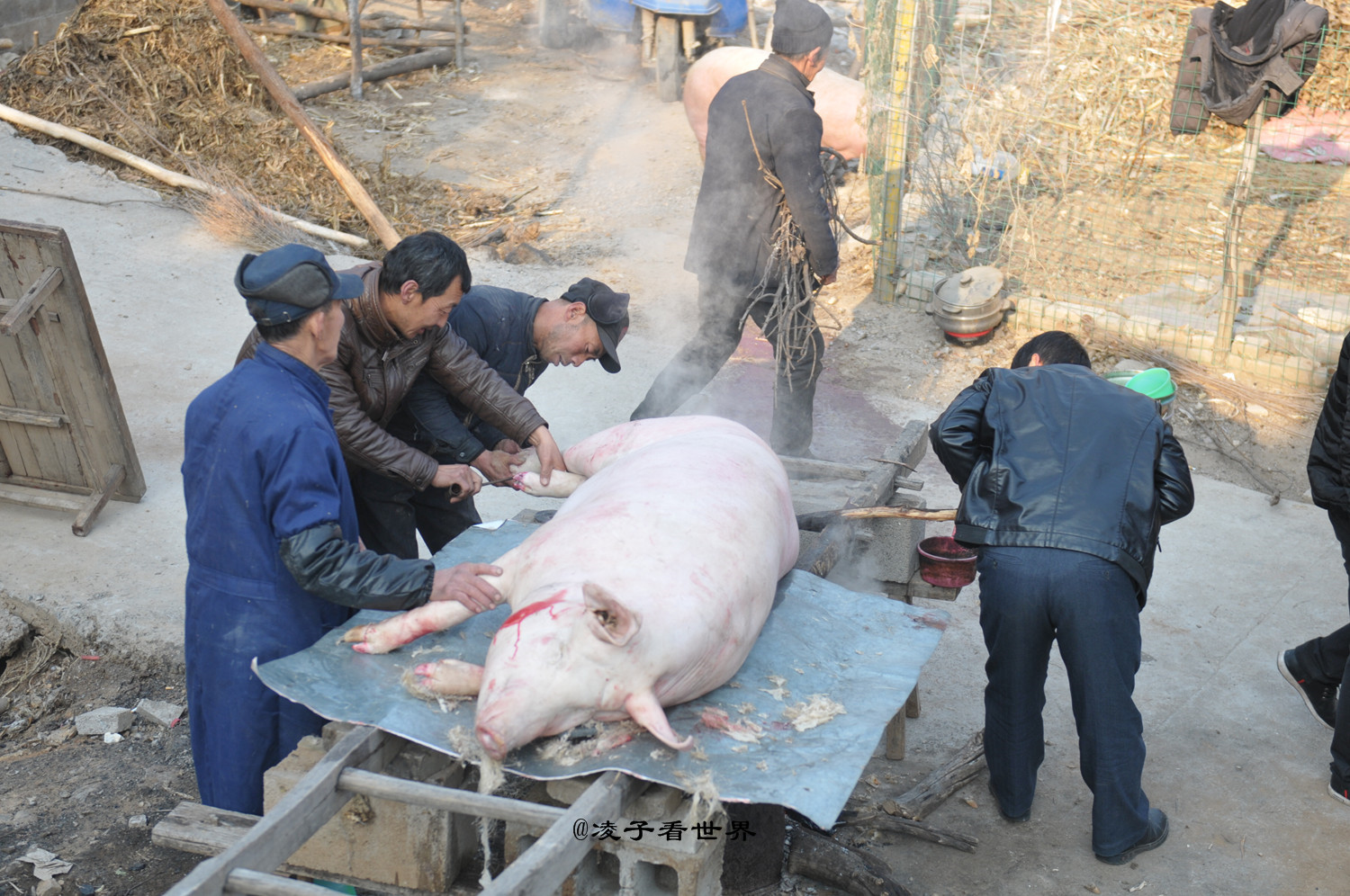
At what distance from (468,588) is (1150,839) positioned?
7.95ft

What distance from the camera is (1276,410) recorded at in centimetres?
657

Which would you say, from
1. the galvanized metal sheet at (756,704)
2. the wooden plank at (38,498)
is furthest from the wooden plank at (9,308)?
the galvanized metal sheet at (756,704)

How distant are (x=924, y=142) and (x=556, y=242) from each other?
120 inches

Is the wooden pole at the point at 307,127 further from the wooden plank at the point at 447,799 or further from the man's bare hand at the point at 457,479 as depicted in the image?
the wooden plank at the point at 447,799

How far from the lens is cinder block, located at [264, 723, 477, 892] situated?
2449mm

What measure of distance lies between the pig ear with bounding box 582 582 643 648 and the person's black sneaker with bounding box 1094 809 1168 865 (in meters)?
2.05

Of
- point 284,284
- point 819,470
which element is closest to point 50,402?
point 284,284

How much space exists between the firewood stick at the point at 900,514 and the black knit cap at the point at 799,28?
250cm

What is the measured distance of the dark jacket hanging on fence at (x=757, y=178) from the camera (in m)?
5.08

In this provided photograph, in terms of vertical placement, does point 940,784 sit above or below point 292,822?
below

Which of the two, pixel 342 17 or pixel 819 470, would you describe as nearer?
pixel 819 470

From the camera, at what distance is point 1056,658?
466cm

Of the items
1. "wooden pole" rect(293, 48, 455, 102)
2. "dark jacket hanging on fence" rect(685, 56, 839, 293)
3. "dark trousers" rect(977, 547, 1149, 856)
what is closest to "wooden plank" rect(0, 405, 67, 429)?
"dark jacket hanging on fence" rect(685, 56, 839, 293)

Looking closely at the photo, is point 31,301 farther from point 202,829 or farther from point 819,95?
point 819,95
